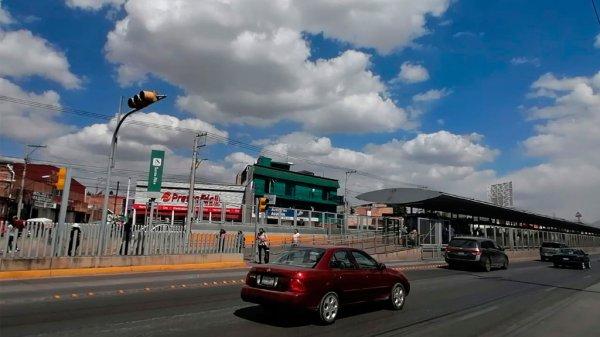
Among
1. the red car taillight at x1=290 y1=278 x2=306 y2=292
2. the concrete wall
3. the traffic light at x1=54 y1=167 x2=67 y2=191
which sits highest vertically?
the traffic light at x1=54 y1=167 x2=67 y2=191

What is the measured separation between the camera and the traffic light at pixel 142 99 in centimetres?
1424

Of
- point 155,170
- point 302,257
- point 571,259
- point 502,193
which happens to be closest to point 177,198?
point 155,170

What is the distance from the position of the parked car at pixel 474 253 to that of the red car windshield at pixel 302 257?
53.1 ft

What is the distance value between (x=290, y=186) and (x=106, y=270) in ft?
177

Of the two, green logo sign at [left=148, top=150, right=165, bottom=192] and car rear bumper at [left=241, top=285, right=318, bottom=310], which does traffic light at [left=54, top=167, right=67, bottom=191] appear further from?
green logo sign at [left=148, top=150, right=165, bottom=192]

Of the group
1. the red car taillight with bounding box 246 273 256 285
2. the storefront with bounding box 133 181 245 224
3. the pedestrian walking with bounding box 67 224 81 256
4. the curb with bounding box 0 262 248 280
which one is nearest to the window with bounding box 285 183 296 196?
the storefront with bounding box 133 181 245 224

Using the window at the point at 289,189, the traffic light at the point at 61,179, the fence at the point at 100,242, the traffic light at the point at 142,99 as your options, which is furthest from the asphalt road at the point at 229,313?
the window at the point at 289,189

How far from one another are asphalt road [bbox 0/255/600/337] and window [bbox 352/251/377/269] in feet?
3.09

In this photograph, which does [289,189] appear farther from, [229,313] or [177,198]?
[229,313]

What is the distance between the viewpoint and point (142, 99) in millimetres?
14352

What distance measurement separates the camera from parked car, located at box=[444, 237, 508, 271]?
2284cm

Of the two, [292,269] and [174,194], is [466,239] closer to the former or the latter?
[292,269]

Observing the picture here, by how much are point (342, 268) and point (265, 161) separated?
64.1 m

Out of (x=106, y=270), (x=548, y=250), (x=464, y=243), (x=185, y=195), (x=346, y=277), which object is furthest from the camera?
(x=185, y=195)
